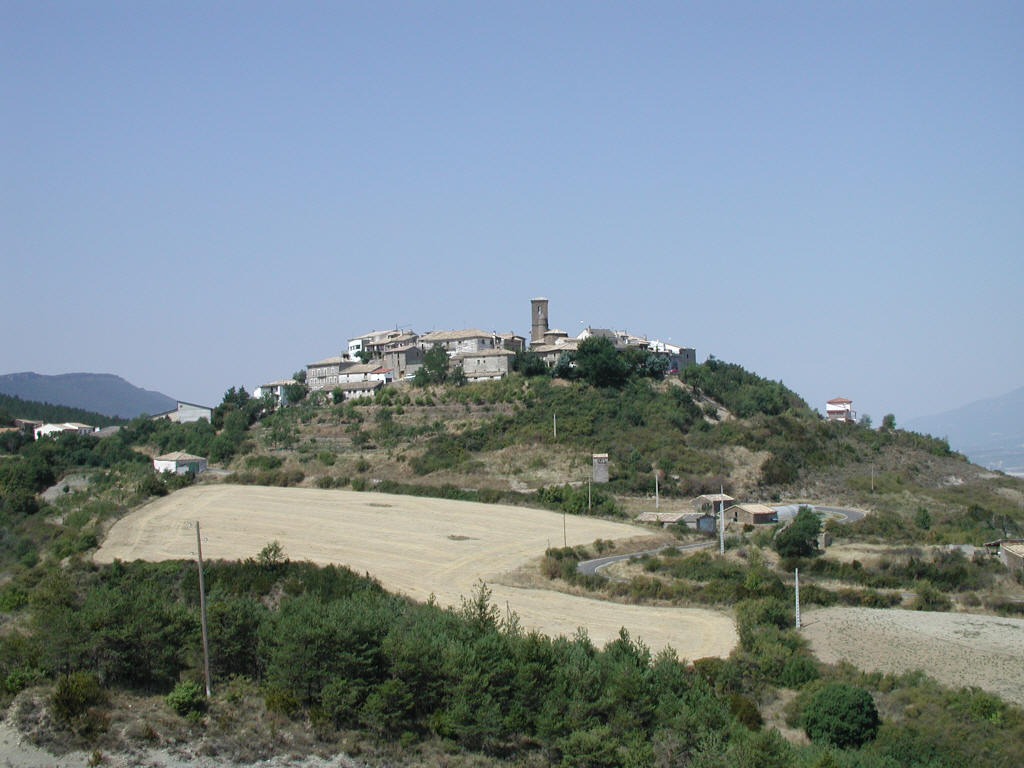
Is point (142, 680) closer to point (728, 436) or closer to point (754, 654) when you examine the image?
point (754, 654)

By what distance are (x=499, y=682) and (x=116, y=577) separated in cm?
1841

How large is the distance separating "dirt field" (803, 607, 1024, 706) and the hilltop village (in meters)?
41.3

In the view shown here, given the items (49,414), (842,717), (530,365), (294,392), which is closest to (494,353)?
(530,365)

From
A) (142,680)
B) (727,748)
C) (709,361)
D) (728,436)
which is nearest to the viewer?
(727,748)

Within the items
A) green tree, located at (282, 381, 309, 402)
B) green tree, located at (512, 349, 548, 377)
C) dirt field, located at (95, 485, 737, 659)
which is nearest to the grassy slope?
green tree, located at (512, 349, 548, 377)

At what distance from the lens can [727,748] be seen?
1784 cm

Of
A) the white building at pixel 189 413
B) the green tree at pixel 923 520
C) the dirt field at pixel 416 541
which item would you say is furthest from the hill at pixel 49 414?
the green tree at pixel 923 520

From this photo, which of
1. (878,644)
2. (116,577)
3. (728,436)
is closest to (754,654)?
(878,644)

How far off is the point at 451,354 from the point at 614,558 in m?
38.2

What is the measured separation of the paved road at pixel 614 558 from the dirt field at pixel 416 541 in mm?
2331

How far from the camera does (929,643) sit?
2753 centimetres

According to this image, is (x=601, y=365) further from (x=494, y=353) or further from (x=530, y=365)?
(x=494, y=353)

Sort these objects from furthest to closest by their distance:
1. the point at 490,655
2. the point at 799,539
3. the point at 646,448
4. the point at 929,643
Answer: the point at 646,448
the point at 799,539
the point at 929,643
the point at 490,655

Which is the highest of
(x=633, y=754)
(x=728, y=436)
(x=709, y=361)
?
(x=709, y=361)
